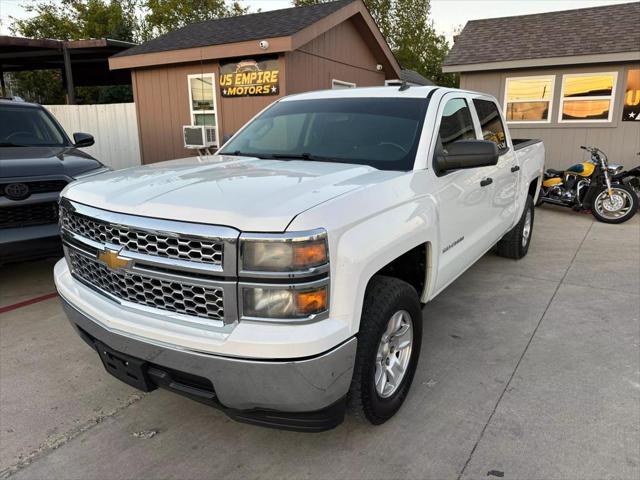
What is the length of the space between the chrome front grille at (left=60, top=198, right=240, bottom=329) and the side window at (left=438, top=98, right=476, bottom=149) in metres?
2.02

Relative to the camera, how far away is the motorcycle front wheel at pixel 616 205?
8445 mm

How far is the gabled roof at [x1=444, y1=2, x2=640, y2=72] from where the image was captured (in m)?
10.4

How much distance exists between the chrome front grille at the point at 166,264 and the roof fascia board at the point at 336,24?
23.4 feet

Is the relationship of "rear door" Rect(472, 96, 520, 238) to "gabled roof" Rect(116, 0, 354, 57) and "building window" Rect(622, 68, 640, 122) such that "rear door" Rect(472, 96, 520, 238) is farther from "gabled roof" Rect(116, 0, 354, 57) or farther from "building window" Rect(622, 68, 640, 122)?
"building window" Rect(622, 68, 640, 122)

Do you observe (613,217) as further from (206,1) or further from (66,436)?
(206,1)

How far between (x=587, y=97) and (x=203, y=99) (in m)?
8.23

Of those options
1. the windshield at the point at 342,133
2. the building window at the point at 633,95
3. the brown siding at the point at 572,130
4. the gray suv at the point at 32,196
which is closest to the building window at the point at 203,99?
the gray suv at the point at 32,196

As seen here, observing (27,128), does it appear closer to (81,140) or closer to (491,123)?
(81,140)

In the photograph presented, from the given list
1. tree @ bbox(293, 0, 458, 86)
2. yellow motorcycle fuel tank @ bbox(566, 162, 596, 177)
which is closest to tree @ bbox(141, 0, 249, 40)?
tree @ bbox(293, 0, 458, 86)

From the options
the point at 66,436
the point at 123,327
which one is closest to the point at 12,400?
the point at 66,436

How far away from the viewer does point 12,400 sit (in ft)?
10.1

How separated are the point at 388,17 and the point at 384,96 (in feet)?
101

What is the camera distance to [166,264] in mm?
2156

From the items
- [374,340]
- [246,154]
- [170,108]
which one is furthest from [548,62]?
[374,340]
